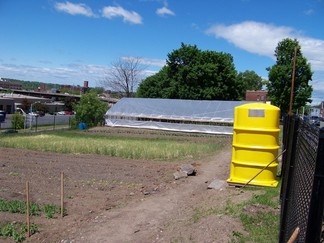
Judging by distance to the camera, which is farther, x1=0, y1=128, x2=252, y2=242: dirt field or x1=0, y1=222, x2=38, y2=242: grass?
x1=0, y1=222, x2=38, y2=242: grass

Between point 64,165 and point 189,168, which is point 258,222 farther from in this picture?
point 64,165

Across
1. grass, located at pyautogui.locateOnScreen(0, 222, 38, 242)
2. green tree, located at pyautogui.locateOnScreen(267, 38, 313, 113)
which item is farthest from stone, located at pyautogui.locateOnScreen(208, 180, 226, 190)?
green tree, located at pyautogui.locateOnScreen(267, 38, 313, 113)

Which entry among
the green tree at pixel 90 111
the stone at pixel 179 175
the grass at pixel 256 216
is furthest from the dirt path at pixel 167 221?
the green tree at pixel 90 111

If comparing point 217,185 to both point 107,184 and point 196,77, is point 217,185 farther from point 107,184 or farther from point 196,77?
point 196,77

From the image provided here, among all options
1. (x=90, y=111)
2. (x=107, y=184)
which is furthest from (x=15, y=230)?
(x=90, y=111)

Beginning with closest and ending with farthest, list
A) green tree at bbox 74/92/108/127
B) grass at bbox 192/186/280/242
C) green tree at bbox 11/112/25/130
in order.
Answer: grass at bbox 192/186/280/242 < green tree at bbox 74/92/108/127 < green tree at bbox 11/112/25/130

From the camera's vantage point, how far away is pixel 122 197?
10055mm

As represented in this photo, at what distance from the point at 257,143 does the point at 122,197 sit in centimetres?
396

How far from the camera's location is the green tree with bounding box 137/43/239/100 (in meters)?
51.2

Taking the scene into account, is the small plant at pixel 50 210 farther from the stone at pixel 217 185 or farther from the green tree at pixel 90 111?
the green tree at pixel 90 111

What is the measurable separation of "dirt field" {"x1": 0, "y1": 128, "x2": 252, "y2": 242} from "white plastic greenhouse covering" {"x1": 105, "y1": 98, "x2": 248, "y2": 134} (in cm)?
1907

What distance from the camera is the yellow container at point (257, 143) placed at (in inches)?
365

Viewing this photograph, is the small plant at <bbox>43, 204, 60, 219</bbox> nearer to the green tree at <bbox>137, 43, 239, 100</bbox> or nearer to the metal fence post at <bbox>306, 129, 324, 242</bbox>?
the metal fence post at <bbox>306, 129, 324, 242</bbox>

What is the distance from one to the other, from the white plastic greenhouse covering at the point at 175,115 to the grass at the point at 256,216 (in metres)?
26.7
